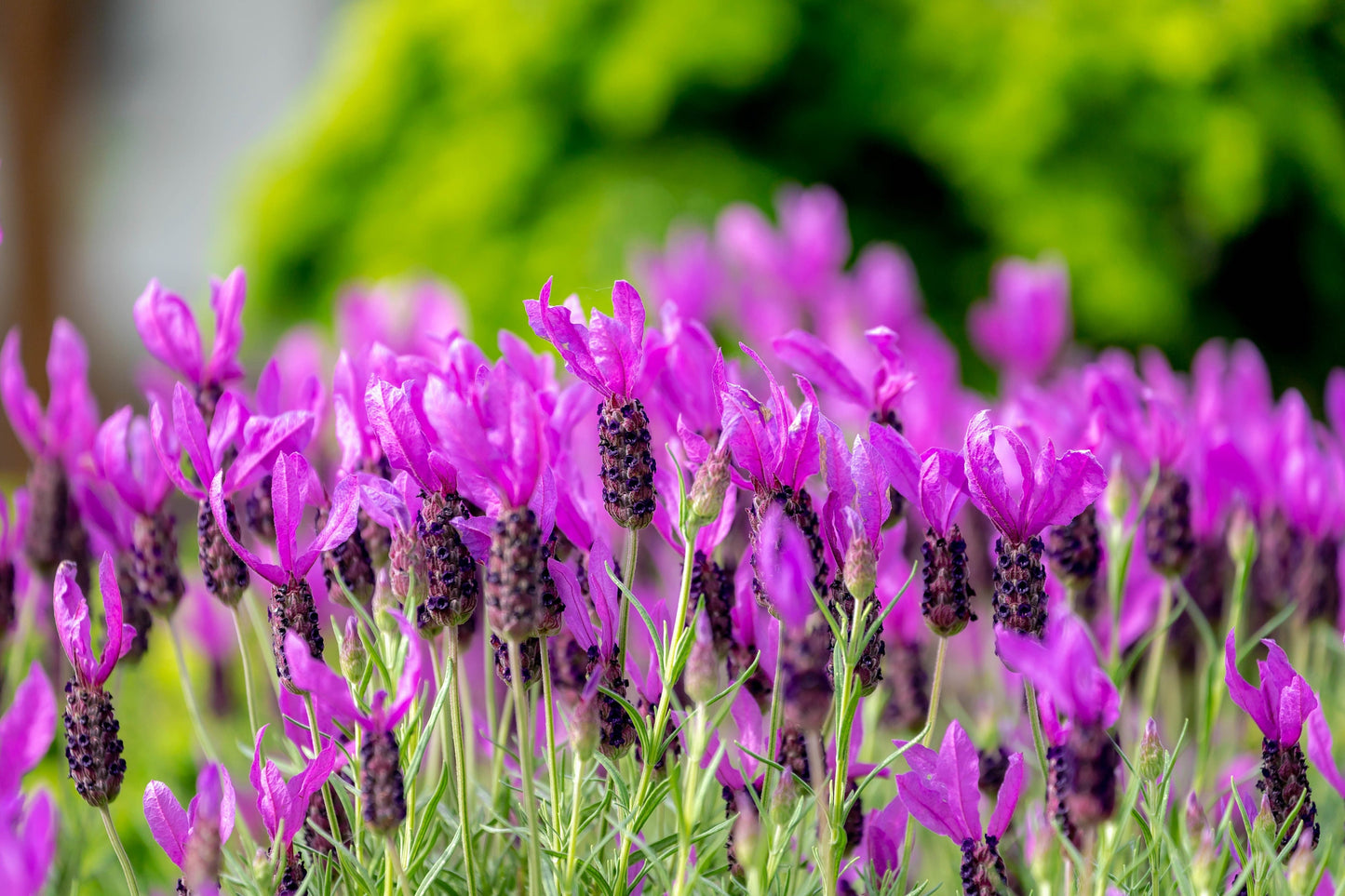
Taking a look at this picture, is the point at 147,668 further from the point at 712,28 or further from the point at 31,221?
the point at 31,221

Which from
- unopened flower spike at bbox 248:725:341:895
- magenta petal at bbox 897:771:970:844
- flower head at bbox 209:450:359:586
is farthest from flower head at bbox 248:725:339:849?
magenta petal at bbox 897:771:970:844

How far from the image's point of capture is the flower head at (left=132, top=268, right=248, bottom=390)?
99 centimetres

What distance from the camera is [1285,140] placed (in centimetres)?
304

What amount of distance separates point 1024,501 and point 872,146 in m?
3.00

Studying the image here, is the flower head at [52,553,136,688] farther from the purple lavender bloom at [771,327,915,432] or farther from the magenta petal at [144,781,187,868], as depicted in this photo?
the purple lavender bloom at [771,327,915,432]

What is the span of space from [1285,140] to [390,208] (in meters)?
2.43

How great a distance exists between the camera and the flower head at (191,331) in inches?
39.1

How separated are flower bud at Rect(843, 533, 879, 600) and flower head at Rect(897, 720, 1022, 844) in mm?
105

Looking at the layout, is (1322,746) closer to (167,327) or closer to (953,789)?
(953,789)

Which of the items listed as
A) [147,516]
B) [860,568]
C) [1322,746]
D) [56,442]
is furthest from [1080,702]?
Result: [56,442]

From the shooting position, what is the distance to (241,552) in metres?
0.75

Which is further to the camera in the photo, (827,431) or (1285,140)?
(1285,140)

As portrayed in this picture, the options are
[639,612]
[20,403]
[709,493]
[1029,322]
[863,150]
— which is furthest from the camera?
[863,150]

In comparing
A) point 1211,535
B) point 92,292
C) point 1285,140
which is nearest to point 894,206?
point 1285,140
